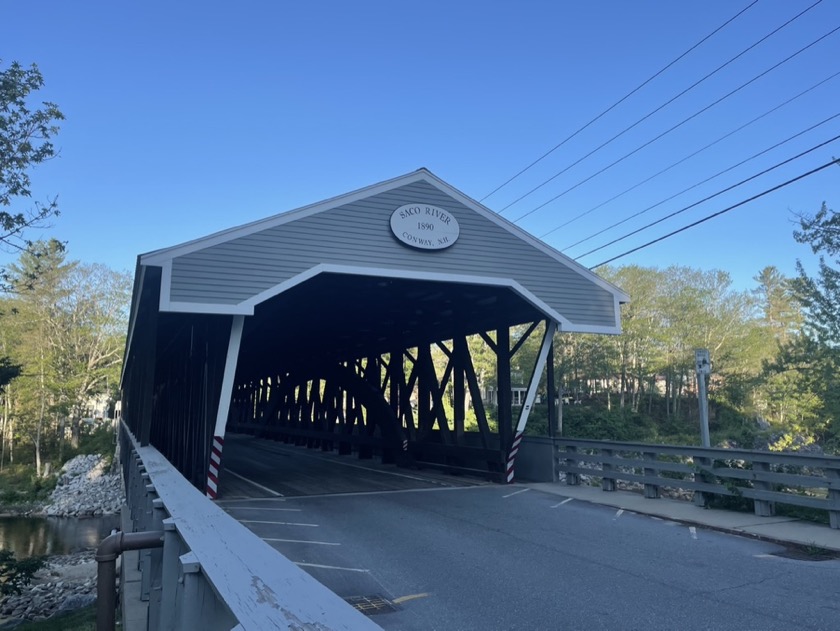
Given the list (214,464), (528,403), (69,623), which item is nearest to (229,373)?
(214,464)

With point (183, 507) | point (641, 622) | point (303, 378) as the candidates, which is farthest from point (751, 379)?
point (183, 507)

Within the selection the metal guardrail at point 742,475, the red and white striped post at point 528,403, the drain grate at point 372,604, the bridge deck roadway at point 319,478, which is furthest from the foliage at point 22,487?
the drain grate at point 372,604

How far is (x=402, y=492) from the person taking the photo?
1303cm

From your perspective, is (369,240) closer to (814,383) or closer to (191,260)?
(191,260)

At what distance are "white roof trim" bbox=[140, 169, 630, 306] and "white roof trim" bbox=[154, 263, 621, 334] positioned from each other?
1.23ft

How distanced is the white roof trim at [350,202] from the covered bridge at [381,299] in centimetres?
2

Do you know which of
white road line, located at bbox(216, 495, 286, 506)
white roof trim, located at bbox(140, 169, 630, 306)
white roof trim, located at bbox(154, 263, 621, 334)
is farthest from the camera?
white road line, located at bbox(216, 495, 286, 506)

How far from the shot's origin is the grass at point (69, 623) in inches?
448

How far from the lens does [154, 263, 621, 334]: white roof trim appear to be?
11086 millimetres

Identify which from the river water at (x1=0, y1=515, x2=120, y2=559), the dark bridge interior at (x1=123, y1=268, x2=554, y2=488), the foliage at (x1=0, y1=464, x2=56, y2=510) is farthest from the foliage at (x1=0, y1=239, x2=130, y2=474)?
the dark bridge interior at (x1=123, y1=268, x2=554, y2=488)

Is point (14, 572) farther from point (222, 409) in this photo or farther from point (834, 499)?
point (834, 499)

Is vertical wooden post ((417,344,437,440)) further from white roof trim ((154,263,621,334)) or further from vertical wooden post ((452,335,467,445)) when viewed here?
white roof trim ((154,263,621,334))

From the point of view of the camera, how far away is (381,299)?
1594cm

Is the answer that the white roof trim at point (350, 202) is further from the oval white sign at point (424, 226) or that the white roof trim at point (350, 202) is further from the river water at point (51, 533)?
the river water at point (51, 533)
